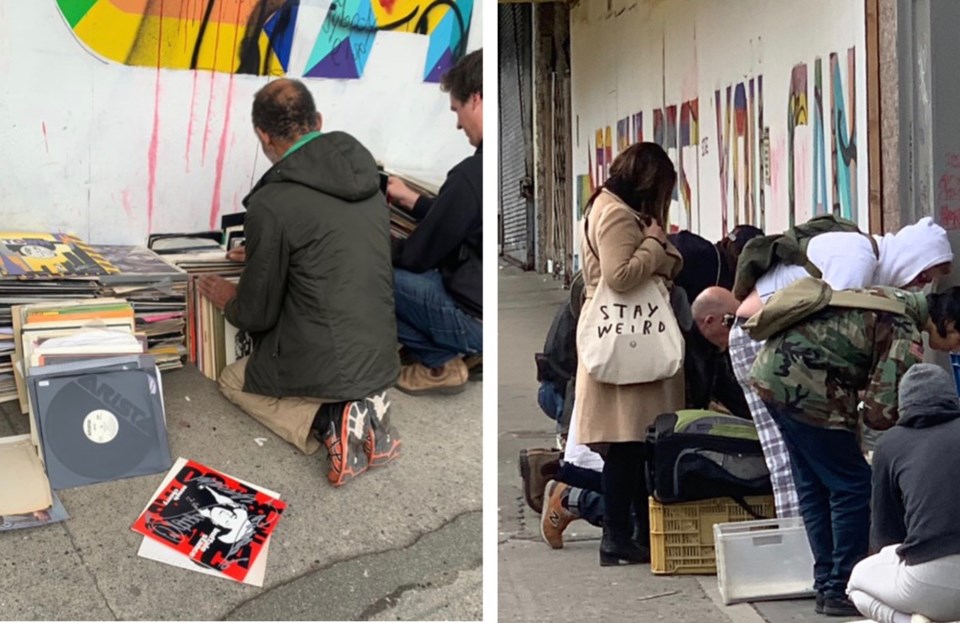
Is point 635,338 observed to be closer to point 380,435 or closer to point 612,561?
point 612,561

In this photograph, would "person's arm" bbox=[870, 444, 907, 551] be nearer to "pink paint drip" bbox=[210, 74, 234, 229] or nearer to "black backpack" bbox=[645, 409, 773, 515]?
"black backpack" bbox=[645, 409, 773, 515]

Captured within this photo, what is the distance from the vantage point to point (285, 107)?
3.86 metres

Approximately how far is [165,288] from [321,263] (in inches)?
16.2

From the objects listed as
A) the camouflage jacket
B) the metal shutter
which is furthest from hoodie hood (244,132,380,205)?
the metal shutter

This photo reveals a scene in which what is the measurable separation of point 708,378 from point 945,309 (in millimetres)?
1403

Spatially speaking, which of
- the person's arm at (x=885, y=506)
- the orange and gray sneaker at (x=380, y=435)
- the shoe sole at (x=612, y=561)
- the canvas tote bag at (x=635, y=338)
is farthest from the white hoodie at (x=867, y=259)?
the orange and gray sneaker at (x=380, y=435)

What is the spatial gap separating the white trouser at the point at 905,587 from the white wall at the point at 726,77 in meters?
2.68

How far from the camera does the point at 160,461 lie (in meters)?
3.89

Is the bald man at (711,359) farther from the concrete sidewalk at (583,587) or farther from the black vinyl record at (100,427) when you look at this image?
the black vinyl record at (100,427)

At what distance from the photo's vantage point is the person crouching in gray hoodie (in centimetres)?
409

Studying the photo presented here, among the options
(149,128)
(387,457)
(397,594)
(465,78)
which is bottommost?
(397,594)

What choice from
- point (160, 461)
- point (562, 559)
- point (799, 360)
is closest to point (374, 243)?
point (160, 461)

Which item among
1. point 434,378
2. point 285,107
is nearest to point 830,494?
point 434,378

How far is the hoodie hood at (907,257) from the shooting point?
4918 mm
